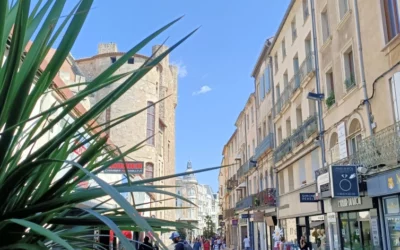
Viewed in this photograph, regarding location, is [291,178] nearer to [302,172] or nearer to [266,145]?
[302,172]

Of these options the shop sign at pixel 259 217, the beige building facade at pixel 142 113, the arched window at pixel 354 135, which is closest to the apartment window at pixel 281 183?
the shop sign at pixel 259 217

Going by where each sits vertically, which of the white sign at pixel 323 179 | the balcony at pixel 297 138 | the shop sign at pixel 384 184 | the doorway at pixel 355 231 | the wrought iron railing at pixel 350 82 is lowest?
the doorway at pixel 355 231

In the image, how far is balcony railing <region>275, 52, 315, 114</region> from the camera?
63.9 ft

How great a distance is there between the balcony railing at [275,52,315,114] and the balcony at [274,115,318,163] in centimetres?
204

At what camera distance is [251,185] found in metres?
37.7

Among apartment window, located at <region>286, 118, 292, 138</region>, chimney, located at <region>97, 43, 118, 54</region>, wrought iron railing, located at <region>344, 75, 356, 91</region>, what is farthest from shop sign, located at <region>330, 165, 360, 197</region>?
chimney, located at <region>97, 43, 118, 54</region>

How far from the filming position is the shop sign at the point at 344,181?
42.4ft

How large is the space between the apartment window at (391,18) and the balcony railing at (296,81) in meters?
6.54

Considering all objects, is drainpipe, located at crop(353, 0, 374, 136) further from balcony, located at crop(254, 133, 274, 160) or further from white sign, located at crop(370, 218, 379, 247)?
balcony, located at crop(254, 133, 274, 160)

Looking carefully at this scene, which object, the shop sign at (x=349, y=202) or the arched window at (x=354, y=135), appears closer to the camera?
the shop sign at (x=349, y=202)

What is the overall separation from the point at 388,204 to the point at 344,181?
4.68ft

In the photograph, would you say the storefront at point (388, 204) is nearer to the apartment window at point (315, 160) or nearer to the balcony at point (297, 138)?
the apartment window at point (315, 160)

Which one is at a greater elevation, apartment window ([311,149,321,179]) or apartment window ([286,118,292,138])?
apartment window ([286,118,292,138])

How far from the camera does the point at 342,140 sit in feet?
50.9
